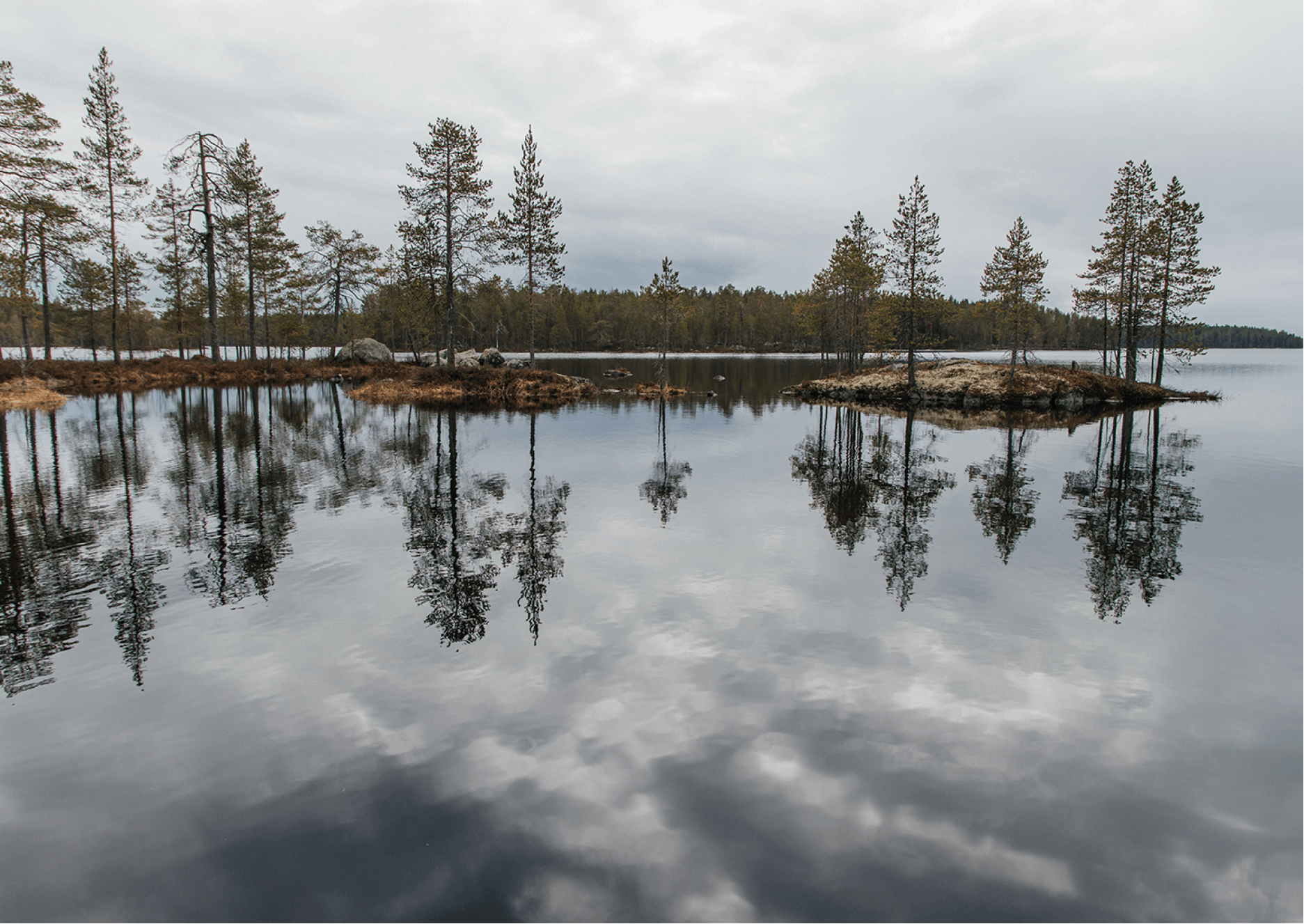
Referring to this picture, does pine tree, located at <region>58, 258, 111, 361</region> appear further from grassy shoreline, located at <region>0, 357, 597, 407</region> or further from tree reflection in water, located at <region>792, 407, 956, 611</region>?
tree reflection in water, located at <region>792, 407, 956, 611</region>

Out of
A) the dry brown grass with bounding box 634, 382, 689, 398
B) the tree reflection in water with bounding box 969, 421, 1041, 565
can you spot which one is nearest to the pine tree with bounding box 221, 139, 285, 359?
the dry brown grass with bounding box 634, 382, 689, 398

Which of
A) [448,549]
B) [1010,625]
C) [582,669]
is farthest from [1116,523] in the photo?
[448,549]

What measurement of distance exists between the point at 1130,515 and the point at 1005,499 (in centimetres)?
275

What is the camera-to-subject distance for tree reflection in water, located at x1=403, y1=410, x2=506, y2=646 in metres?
9.23

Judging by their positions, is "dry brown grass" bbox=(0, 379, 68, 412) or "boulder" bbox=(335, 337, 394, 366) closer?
"dry brown grass" bbox=(0, 379, 68, 412)

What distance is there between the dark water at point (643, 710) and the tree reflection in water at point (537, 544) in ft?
0.38

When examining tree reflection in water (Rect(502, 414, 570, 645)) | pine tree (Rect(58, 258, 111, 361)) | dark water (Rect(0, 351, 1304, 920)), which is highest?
pine tree (Rect(58, 258, 111, 361))

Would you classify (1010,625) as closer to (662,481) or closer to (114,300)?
(662,481)

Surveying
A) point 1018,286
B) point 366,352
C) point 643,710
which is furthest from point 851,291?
point 643,710

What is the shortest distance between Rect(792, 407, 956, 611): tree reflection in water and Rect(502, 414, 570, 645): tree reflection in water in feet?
18.7

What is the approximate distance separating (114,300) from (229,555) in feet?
157

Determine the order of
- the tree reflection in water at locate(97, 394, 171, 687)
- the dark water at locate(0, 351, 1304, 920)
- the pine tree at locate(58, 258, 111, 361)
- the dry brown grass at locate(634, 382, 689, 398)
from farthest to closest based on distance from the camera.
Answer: the dry brown grass at locate(634, 382, 689, 398) < the pine tree at locate(58, 258, 111, 361) < the tree reflection in water at locate(97, 394, 171, 687) < the dark water at locate(0, 351, 1304, 920)

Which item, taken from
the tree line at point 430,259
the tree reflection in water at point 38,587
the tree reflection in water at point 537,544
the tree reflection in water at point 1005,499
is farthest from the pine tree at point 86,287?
the tree reflection in water at point 1005,499

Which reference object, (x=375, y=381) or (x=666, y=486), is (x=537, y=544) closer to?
(x=666, y=486)
